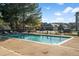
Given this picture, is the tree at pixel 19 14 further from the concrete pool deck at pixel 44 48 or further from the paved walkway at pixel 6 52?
the paved walkway at pixel 6 52

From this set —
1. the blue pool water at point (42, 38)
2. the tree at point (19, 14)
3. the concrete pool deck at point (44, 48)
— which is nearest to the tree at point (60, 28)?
the blue pool water at point (42, 38)

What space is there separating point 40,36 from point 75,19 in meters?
1.05

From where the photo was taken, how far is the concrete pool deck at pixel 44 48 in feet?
16.8

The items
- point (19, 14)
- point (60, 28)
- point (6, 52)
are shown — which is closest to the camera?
point (6, 52)

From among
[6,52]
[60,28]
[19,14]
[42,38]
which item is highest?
[19,14]

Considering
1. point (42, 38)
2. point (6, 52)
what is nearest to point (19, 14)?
point (42, 38)

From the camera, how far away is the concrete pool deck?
5117 millimetres

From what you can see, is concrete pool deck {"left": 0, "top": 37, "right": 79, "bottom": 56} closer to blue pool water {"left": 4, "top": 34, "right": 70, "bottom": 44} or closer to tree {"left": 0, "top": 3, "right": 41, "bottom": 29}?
blue pool water {"left": 4, "top": 34, "right": 70, "bottom": 44}

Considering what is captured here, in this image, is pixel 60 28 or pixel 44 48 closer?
pixel 44 48

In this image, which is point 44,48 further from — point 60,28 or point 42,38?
point 60,28

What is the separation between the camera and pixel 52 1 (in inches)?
204

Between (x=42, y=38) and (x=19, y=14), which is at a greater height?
(x=19, y=14)

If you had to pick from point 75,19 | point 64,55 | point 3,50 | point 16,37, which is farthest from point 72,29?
point 3,50

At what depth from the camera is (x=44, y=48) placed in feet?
17.1
